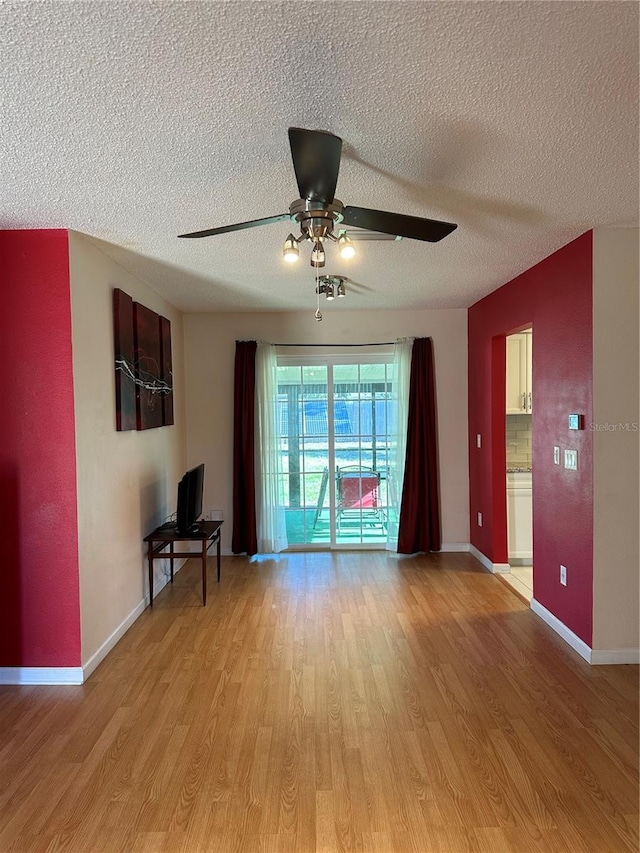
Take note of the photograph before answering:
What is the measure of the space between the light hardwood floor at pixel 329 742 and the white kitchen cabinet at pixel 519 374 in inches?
83.9

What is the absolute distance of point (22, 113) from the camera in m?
1.78

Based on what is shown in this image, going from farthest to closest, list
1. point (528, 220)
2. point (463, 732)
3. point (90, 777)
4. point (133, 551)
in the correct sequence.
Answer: point (133, 551) → point (528, 220) → point (463, 732) → point (90, 777)

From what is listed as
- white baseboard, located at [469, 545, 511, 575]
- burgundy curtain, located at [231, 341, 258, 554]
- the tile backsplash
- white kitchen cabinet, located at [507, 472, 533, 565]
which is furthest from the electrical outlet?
burgundy curtain, located at [231, 341, 258, 554]

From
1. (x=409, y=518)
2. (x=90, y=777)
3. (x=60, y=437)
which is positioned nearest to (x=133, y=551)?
(x=60, y=437)

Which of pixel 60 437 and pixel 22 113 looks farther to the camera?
pixel 60 437

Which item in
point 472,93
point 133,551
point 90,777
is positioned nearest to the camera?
point 472,93

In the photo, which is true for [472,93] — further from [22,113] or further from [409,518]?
[409,518]

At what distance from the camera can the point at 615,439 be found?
3.06 m

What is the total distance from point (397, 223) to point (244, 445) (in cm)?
378

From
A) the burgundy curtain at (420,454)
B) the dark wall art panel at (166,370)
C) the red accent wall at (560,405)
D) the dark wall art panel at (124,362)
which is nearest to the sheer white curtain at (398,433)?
the burgundy curtain at (420,454)

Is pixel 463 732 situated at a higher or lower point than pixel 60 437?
lower

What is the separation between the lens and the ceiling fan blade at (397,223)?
194 centimetres

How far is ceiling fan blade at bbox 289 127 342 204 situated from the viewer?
151 centimetres

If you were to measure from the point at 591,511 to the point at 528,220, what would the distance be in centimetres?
171
